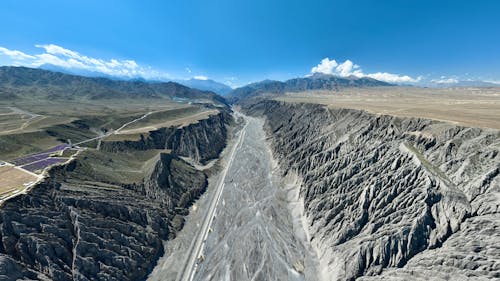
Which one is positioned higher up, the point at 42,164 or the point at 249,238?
the point at 42,164

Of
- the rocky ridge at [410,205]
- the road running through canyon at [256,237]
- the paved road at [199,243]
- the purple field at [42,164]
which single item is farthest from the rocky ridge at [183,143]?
the rocky ridge at [410,205]

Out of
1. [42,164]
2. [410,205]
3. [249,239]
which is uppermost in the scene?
[42,164]

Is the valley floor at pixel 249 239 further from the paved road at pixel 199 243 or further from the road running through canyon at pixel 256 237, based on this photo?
the paved road at pixel 199 243

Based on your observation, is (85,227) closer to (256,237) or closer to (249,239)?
(249,239)

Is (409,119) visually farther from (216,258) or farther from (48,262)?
(48,262)

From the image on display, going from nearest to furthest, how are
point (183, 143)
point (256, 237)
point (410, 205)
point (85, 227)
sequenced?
point (85, 227), point (410, 205), point (256, 237), point (183, 143)

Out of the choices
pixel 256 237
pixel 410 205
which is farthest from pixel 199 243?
pixel 410 205

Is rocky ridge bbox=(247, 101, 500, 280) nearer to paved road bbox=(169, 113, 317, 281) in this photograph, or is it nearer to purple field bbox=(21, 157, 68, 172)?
paved road bbox=(169, 113, 317, 281)
